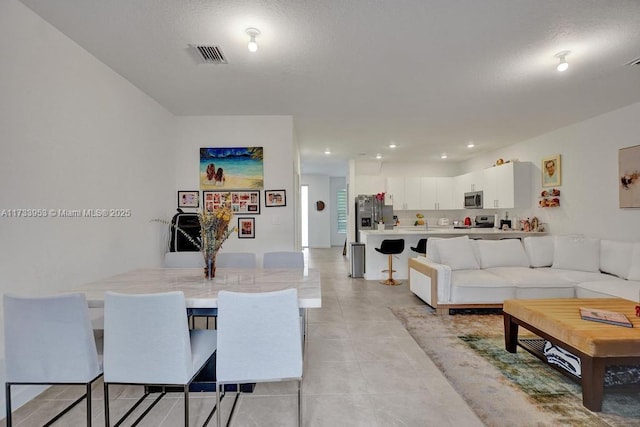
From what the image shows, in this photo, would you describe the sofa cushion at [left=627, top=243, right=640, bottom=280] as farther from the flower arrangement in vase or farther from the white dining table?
the flower arrangement in vase

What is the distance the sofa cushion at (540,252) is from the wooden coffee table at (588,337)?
1764 millimetres

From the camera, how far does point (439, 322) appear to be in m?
3.70

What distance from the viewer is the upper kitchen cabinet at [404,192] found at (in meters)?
7.70

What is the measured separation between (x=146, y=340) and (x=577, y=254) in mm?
5106

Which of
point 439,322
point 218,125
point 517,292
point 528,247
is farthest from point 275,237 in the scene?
point 528,247

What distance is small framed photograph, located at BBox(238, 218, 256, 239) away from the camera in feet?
15.0

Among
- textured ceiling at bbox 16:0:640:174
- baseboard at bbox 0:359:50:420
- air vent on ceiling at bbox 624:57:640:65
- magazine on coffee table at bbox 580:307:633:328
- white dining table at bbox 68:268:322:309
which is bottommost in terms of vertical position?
baseboard at bbox 0:359:50:420

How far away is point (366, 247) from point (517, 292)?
268 centimetres

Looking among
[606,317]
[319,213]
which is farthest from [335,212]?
[606,317]

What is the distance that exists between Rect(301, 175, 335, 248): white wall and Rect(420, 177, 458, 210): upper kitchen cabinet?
4306 millimetres

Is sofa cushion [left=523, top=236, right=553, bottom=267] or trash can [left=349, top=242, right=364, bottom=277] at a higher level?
sofa cushion [left=523, top=236, right=553, bottom=267]

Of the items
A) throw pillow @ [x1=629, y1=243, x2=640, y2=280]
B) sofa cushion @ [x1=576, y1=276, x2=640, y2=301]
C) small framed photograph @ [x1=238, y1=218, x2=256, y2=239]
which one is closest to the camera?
sofa cushion @ [x1=576, y1=276, x2=640, y2=301]

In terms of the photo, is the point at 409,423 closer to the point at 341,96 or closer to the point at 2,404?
the point at 2,404

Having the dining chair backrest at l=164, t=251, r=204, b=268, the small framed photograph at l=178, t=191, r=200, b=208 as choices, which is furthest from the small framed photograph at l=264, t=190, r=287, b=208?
the dining chair backrest at l=164, t=251, r=204, b=268
